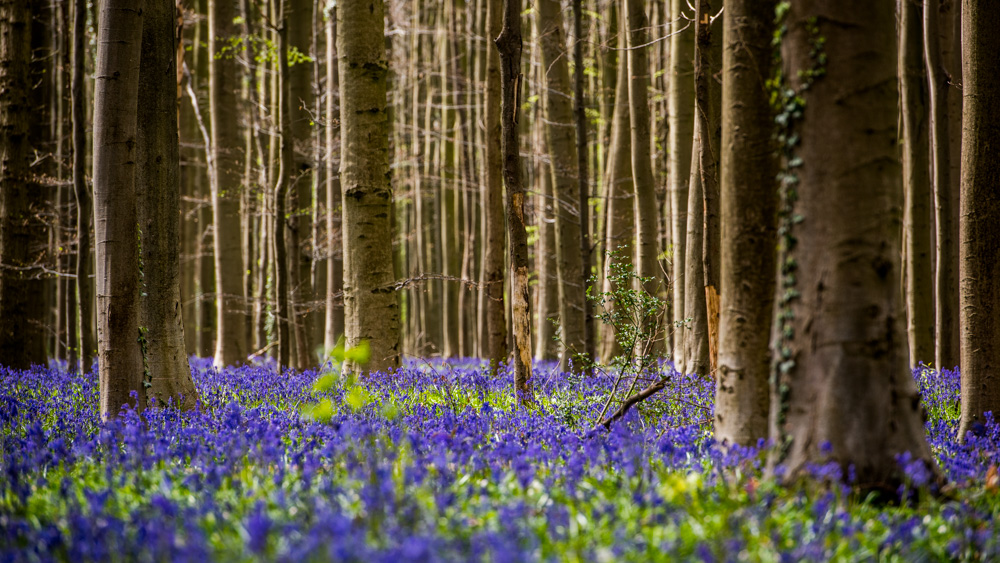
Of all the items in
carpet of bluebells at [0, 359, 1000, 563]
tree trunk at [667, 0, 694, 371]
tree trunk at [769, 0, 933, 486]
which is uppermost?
tree trunk at [667, 0, 694, 371]

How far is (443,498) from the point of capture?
10.4ft

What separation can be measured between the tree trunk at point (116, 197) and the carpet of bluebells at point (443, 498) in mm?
539

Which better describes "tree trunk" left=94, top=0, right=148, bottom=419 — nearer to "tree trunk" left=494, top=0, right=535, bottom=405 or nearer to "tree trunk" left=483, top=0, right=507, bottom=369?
"tree trunk" left=494, top=0, right=535, bottom=405

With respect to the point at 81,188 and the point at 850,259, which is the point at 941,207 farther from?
the point at 81,188

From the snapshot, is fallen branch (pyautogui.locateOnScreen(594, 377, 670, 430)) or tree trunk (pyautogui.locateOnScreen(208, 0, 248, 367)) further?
tree trunk (pyautogui.locateOnScreen(208, 0, 248, 367))

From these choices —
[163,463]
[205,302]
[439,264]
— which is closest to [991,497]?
[163,463]

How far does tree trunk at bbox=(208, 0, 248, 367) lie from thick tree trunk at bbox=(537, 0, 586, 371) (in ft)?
18.8

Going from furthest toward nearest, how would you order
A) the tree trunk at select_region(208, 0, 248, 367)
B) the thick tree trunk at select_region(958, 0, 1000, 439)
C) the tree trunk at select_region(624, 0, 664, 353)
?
1. the tree trunk at select_region(208, 0, 248, 367)
2. the tree trunk at select_region(624, 0, 664, 353)
3. the thick tree trunk at select_region(958, 0, 1000, 439)

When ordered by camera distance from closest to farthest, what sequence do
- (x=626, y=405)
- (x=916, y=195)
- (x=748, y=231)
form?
(x=748, y=231) < (x=626, y=405) < (x=916, y=195)

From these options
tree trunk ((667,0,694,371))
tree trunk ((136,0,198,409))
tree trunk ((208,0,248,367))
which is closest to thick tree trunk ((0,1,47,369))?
tree trunk ((208,0,248,367))

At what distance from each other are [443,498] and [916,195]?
10.5m

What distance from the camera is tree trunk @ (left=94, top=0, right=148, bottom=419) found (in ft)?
18.9

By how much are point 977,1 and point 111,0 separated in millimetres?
7308

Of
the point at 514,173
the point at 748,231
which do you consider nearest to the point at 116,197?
the point at 514,173
